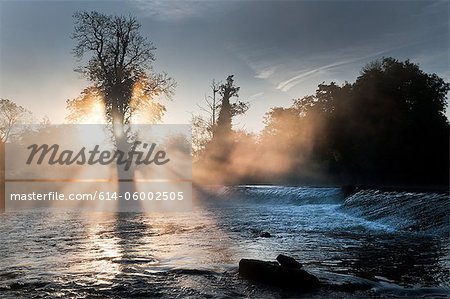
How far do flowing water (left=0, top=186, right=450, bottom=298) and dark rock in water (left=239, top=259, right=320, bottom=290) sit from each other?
0.21 m

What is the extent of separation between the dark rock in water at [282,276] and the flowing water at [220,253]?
0.68 feet

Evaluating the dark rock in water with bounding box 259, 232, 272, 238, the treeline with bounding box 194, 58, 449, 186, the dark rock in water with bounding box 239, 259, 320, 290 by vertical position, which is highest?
the treeline with bounding box 194, 58, 449, 186

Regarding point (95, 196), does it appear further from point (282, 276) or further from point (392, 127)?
point (282, 276)

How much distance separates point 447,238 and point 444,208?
3.12 m

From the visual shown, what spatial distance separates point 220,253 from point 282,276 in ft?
8.97

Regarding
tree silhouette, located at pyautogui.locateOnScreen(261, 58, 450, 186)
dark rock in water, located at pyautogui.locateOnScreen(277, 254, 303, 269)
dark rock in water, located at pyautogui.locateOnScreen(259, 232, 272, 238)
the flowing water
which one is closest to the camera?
the flowing water

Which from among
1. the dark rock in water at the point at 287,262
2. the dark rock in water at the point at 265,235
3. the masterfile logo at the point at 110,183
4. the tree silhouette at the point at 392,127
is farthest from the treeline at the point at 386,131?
the dark rock in water at the point at 287,262

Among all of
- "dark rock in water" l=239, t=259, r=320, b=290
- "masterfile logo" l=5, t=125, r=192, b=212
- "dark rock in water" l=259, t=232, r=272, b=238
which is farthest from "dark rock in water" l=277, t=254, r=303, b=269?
"masterfile logo" l=5, t=125, r=192, b=212

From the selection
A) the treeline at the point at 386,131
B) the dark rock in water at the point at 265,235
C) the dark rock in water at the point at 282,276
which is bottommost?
the dark rock in water at the point at 265,235

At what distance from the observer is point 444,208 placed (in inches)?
536

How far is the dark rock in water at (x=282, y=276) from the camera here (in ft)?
20.5

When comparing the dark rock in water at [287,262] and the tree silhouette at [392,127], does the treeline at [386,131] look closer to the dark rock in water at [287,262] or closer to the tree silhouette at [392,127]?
the tree silhouette at [392,127]

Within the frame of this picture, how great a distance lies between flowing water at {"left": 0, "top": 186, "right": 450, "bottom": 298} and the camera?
6.19 m

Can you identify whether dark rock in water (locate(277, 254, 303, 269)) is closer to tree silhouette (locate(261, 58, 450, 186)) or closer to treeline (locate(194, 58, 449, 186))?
treeline (locate(194, 58, 449, 186))
